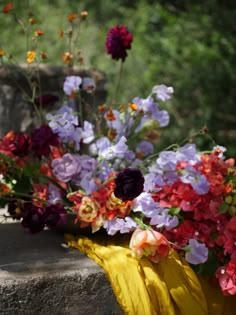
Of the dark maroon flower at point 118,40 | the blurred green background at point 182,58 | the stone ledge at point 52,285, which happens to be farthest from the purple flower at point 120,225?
the blurred green background at point 182,58

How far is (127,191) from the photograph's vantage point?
1834 mm

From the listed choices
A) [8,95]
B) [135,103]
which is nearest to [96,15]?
[8,95]

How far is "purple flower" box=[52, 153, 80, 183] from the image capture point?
7.09ft

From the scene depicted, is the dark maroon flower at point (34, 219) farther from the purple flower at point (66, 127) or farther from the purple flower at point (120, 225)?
the purple flower at point (66, 127)

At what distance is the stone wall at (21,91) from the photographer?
10.1ft

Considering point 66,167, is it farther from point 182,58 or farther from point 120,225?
point 182,58

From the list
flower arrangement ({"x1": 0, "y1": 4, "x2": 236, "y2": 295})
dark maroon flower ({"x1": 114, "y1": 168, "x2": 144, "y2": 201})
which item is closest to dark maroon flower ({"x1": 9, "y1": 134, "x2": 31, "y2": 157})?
flower arrangement ({"x1": 0, "y1": 4, "x2": 236, "y2": 295})

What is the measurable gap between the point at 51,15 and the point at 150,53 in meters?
1.40

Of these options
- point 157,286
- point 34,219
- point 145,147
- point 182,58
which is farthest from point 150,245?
point 182,58

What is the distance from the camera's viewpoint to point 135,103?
239 centimetres

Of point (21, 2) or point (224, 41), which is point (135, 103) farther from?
point (21, 2)

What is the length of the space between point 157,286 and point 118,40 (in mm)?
1012

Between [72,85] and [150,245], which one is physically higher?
[72,85]

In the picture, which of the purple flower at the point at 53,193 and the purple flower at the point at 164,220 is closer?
the purple flower at the point at 164,220
